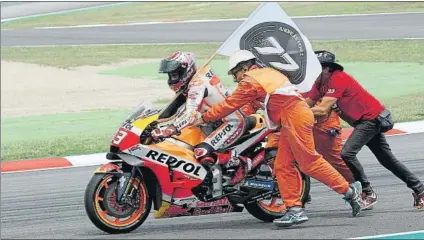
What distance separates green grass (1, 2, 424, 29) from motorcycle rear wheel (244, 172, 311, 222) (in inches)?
834

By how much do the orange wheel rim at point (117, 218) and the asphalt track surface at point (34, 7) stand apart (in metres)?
30.7

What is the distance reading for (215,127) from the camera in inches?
380

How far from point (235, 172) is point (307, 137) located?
30.2 inches

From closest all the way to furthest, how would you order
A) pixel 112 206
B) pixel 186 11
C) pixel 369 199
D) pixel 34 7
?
1. pixel 112 206
2. pixel 369 199
3. pixel 186 11
4. pixel 34 7

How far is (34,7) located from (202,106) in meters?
32.8

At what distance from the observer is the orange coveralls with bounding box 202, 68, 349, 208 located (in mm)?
9148

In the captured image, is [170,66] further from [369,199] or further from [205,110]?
[369,199]

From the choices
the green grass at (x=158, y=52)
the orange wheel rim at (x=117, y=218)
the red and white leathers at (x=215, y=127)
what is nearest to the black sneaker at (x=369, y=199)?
the red and white leathers at (x=215, y=127)

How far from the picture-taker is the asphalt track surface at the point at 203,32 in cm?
2731

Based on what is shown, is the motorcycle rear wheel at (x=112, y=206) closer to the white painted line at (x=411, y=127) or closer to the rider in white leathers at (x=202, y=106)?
the rider in white leathers at (x=202, y=106)

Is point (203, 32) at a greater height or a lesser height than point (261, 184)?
lesser

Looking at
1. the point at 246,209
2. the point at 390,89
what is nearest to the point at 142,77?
the point at 390,89

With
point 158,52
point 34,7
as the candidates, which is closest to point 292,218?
point 158,52

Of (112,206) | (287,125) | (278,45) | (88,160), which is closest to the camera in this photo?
(112,206)
